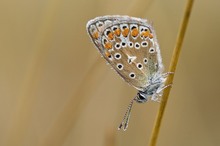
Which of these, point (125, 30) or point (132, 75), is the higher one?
point (125, 30)

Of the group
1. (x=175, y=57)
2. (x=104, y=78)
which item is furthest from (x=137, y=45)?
(x=104, y=78)

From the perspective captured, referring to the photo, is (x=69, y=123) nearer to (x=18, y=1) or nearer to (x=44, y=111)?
(x=44, y=111)

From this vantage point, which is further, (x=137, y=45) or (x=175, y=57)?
(x=137, y=45)

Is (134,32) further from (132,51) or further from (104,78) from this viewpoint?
(104,78)

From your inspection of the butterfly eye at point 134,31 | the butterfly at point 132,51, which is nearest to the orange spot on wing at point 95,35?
the butterfly at point 132,51

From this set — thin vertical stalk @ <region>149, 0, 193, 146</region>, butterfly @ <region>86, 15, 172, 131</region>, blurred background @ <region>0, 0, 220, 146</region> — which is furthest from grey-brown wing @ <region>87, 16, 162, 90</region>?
blurred background @ <region>0, 0, 220, 146</region>

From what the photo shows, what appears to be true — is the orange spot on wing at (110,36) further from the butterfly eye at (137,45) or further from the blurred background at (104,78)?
the blurred background at (104,78)
